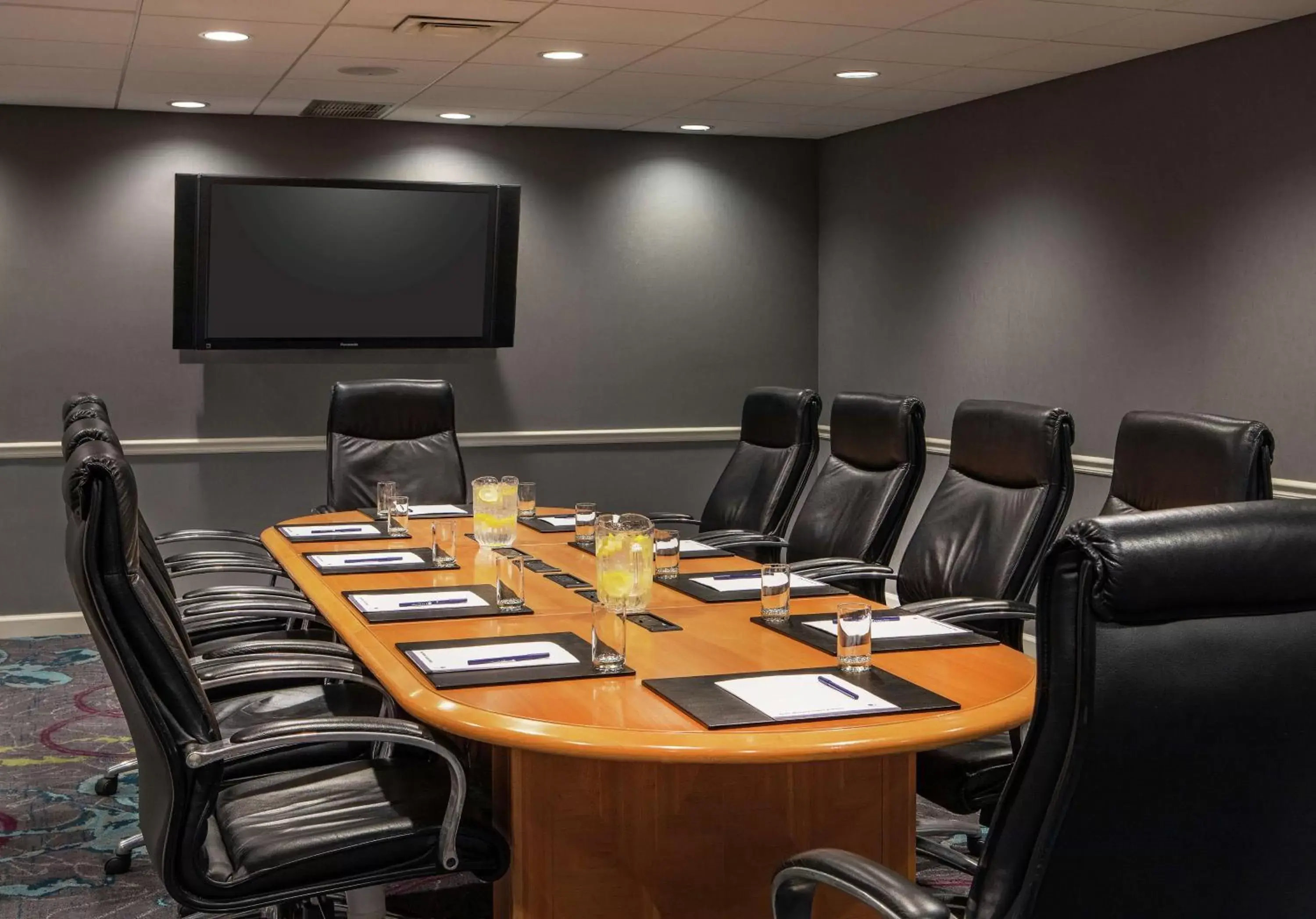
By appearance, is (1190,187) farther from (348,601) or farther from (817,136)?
(348,601)

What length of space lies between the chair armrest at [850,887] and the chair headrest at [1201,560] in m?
0.50

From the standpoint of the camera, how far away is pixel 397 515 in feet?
16.4

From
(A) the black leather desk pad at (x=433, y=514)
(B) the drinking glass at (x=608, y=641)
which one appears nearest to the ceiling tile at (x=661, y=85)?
(A) the black leather desk pad at (x=433, y=514)

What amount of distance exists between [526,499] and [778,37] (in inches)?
77.1

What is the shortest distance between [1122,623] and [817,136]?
7.02 m

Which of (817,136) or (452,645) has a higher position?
(817,136)

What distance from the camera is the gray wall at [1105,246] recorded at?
5168 millimetres

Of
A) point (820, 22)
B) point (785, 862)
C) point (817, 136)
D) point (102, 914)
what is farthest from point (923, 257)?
point (785, 862)

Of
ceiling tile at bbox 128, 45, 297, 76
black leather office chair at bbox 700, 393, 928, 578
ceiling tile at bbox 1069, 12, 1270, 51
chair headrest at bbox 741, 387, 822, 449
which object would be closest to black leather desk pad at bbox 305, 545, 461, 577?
black leather office chair at bbox 700, 393, 928, 578

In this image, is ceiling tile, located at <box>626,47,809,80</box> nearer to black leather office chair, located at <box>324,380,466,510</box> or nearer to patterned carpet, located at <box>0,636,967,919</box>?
black leather office chair, located at <box>324,380,466,510</box>

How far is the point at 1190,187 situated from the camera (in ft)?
18.2

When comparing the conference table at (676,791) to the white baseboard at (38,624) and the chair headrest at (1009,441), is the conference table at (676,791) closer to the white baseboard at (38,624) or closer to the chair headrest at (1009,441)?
the chair headrest at (1009,441)

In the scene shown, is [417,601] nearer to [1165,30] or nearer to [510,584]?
[510,584]

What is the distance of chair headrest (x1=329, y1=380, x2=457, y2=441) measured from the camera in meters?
6.34
